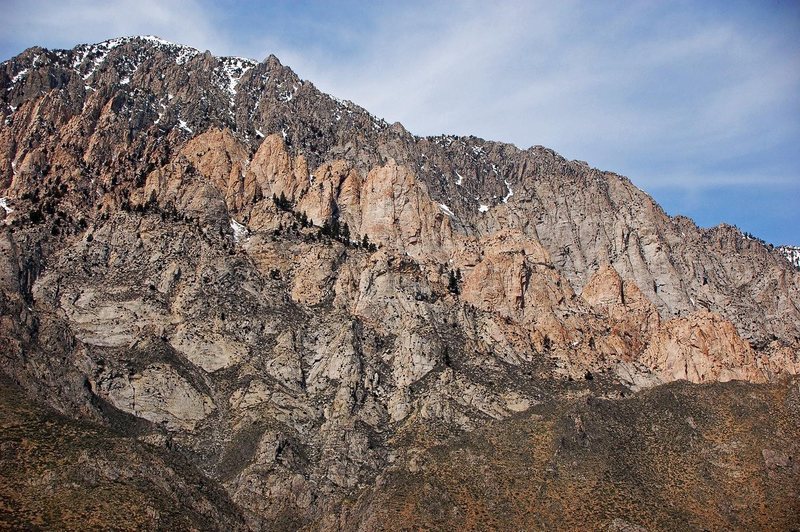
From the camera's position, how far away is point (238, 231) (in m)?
155

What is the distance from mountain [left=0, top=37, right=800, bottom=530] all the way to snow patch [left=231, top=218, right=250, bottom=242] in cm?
56

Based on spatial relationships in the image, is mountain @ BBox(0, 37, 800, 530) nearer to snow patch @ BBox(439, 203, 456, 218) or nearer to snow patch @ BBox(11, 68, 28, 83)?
snow patch @ BBox(11, 68, 28, 83)

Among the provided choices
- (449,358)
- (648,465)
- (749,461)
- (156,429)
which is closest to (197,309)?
(156,429)

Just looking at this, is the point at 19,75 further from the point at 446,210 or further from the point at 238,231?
the point at 446,210

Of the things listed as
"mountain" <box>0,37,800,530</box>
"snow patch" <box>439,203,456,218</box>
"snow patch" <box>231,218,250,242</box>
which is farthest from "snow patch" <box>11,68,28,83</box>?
"snow patch" <box>439,203,456,218</box>

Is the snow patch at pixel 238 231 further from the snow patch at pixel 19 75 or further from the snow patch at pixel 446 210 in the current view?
the snow patch at pixel 19 75

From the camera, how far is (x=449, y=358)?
417 feet

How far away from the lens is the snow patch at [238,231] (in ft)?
500

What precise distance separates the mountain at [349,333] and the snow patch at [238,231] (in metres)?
0.56

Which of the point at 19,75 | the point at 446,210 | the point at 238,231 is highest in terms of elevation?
the point at 446,210

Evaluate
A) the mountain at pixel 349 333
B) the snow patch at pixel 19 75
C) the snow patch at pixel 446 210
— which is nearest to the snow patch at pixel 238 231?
the mountain at pixel 349 333

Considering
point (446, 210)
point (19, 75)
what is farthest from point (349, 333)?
point (19, 75)

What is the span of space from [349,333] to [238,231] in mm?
40503

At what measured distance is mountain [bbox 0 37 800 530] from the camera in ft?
338
